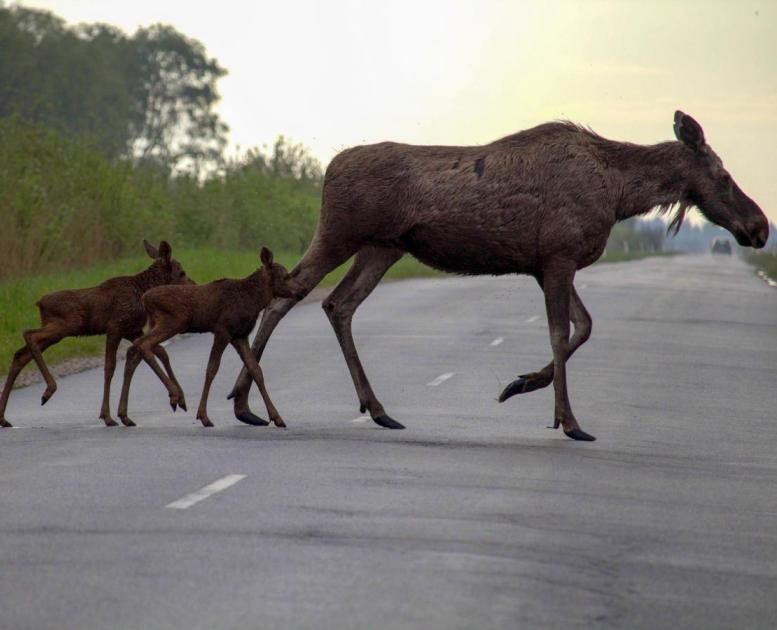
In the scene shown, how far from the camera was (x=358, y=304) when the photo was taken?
14.0 metres

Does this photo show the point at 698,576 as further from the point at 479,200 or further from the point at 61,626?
the point at 479,200

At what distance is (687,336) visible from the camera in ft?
88.6

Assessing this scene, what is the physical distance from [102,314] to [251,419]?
1300mm

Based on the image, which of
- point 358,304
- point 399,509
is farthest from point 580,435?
point 399,509

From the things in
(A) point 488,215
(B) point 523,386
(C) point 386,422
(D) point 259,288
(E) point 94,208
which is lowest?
(C) point 386,422

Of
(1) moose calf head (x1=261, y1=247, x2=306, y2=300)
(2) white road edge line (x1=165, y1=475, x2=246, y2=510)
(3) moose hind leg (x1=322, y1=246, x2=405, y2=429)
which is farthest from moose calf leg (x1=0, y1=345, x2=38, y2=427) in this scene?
(2) white road edge line (x1=165, y1=475, x2=246, y2=510)

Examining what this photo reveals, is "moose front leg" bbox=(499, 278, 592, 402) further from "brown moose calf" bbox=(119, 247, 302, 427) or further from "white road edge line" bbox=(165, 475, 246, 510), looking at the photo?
"white road edge line" bbox=(165, 475, 246, 510)

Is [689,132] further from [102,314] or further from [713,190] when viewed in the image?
[102,314]

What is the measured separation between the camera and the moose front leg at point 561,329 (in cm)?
1342

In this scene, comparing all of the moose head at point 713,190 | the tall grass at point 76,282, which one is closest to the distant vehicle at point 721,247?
the tall grass at point 76,282

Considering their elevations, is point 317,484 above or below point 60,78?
below

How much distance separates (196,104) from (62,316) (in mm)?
92813

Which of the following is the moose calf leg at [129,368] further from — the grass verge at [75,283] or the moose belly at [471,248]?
the grass verge at [75,283]

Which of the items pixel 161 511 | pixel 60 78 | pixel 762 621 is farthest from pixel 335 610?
pixel 60 78
